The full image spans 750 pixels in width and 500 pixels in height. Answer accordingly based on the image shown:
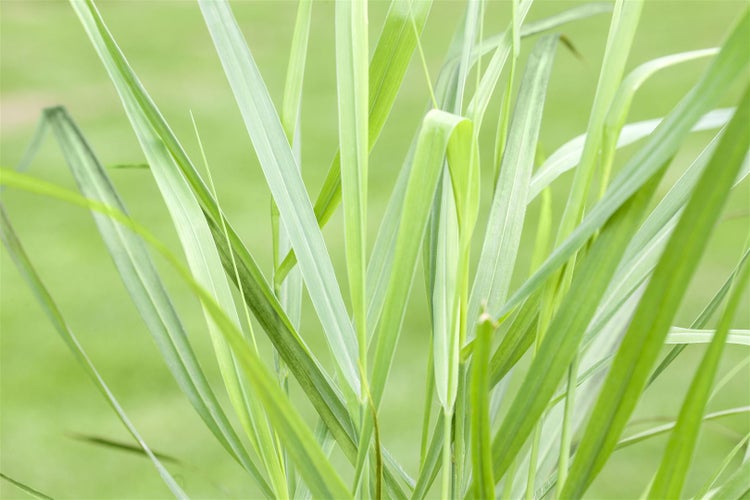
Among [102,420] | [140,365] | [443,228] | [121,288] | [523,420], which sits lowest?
[523,420]

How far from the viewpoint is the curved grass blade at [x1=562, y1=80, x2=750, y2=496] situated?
0.89 ft

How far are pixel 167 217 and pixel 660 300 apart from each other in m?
1.74

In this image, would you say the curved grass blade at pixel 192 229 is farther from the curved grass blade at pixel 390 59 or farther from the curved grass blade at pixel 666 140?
the curved grass blade at pixel 666 140

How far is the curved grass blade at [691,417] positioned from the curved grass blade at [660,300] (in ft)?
0.05

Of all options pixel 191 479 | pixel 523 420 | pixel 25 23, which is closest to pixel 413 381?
pixel 191 479

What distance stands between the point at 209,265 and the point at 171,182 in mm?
44

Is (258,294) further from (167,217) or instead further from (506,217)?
(167,217)

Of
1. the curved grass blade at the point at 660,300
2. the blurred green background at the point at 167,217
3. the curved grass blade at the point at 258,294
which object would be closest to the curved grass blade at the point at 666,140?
the curved grass blade at the point at 660,300

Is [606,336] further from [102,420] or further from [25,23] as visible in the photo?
[25,23]

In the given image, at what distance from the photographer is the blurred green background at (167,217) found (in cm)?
130

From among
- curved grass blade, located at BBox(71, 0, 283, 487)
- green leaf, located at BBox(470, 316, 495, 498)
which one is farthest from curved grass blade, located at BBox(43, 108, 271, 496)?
green leaf, located at BBox(470, 316, 495, 498)

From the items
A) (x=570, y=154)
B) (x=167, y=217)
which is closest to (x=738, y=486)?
(x=570, y=154)

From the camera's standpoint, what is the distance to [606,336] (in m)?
0.59

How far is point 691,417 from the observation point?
31cm
